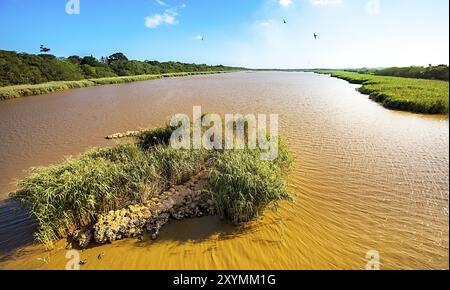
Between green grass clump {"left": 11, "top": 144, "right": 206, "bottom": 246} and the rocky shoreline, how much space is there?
0.30 meters

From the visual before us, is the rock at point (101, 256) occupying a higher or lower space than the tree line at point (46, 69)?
lower

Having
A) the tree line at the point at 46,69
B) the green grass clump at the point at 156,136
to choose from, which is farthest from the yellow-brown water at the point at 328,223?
the tree line at the point at 46,69

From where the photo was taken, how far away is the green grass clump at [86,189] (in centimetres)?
463

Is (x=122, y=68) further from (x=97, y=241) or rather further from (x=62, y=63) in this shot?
(x=97, y=241)

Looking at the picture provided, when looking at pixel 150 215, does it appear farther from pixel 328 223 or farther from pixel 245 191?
pixel 328 223

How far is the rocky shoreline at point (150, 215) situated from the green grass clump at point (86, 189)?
0.30m

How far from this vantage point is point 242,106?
2003 centimetres

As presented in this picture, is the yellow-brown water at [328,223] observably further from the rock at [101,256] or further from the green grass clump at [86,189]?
the green grass clump at [86,189]

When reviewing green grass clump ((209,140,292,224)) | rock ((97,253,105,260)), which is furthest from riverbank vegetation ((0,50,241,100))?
green grass clump ((209,140,292,224))

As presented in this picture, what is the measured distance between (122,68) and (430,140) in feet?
241

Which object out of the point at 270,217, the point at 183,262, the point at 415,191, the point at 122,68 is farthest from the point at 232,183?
the point at 122,68

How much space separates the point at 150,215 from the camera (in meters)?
4.93

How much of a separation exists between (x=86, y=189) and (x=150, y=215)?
1.44m

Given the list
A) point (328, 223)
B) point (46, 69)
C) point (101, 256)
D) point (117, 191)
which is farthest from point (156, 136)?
point (46, 69)
